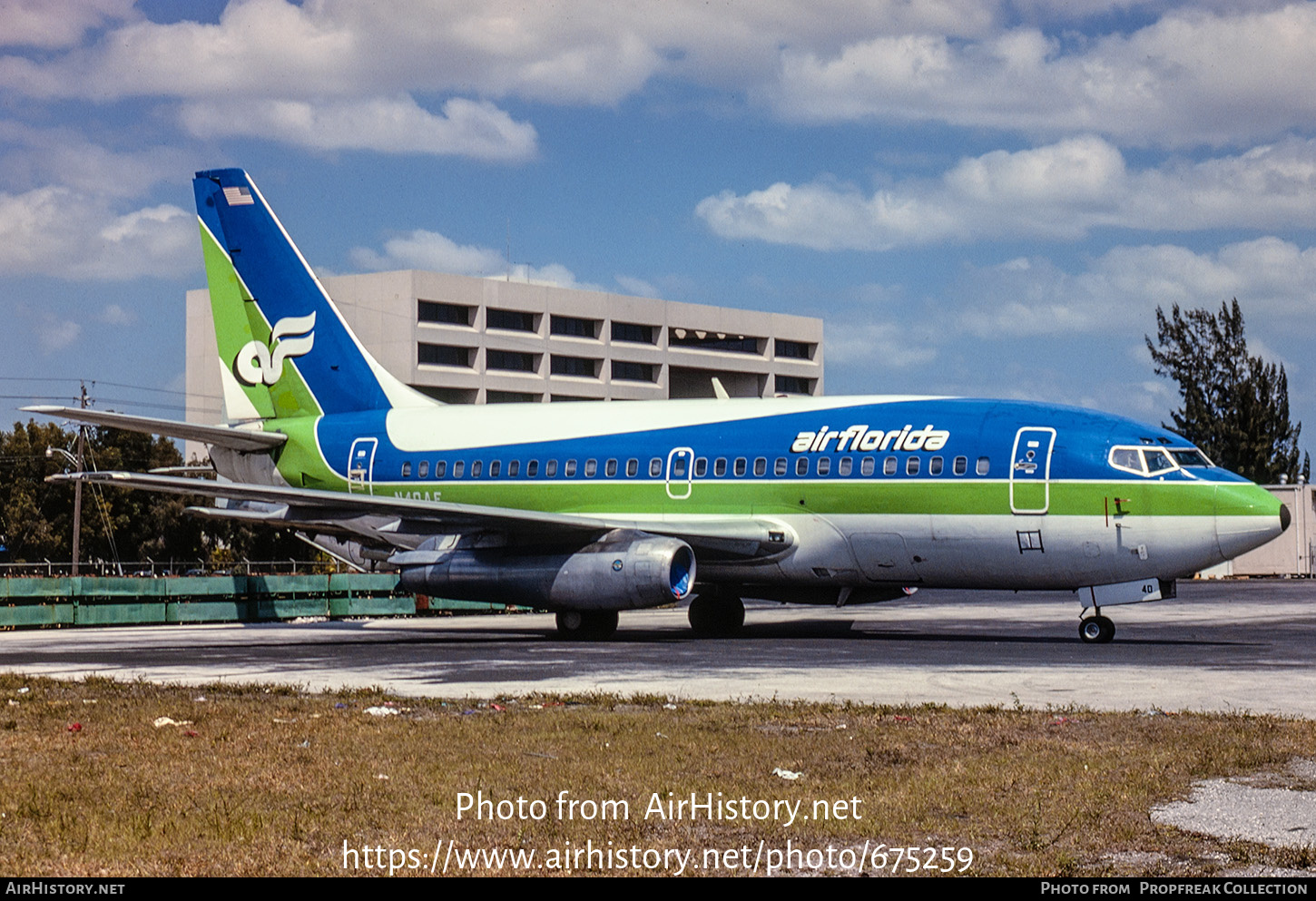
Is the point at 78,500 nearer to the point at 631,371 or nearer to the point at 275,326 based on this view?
the point at 275,326

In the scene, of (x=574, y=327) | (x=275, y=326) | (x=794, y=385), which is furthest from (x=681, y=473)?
(x=794, y=385)

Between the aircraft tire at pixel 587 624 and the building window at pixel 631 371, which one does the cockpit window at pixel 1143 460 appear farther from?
the building window at pixel 631 371

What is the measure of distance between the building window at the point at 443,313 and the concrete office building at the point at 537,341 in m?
0.09

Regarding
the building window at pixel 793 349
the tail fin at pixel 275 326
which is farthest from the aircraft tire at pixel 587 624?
the building window at pixel 793 349

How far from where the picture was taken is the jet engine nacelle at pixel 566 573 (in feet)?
81.1

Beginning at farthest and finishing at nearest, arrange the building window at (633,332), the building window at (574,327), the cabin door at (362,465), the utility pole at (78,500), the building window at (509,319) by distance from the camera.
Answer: the building window at (633,332)
the building window at (574,327)
the building window at (509,319)
the utility pole at (78,500)
the cabin door at (362,465)

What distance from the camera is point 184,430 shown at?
28.0 meters

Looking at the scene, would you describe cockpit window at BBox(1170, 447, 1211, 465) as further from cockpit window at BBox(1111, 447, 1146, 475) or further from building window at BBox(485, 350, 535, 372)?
building window at BBox(485, 350, 535, 372)

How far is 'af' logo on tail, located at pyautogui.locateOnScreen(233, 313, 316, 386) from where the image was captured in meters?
32.4

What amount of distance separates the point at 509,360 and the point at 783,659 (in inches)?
3677

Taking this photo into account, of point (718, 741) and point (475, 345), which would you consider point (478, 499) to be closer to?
point (718, 741)

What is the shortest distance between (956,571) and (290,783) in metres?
16.7

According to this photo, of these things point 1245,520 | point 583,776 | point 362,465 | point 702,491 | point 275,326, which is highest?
point 275,326
